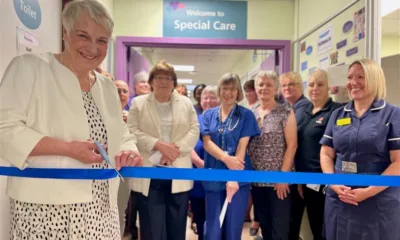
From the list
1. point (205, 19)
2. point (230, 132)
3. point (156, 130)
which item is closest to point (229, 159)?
point (230, 132)

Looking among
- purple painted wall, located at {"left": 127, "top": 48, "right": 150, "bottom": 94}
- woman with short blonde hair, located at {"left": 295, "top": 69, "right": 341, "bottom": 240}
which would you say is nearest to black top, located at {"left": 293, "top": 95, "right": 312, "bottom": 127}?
woman with short blonde hair, located at {"left": 295, "top": 69, "right": 341, "bottom": 240}

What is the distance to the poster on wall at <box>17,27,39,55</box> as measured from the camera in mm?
1937

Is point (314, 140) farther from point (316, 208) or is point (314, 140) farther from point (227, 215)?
point (227, 215)

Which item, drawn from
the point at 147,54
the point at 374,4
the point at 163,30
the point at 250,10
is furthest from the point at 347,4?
the point at 147,54

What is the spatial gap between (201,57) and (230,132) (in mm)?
7621

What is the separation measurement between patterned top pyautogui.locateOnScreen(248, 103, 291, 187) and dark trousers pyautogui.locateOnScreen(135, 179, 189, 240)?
2.19ft

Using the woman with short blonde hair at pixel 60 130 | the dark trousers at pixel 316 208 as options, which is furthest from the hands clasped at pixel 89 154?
the dark trousers at pixel 316 208

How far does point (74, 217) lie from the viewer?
48.4 inches

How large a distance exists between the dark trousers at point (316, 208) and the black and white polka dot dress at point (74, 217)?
186cm

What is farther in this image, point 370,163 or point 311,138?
point 311,138

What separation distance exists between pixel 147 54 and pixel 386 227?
26.6ft

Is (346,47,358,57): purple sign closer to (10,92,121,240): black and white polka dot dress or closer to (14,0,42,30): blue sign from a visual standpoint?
(10,92,121,240): black and white polka dot dress

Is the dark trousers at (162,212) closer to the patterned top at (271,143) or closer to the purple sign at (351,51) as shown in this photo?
the patterned top at (271,143)

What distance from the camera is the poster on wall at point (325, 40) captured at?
3.39m
